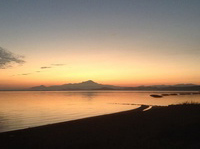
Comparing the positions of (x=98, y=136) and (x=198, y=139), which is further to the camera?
(x=98, y=136)

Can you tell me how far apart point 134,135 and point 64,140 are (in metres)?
4.88

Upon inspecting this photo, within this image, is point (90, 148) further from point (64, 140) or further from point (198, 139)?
point (198, 139)

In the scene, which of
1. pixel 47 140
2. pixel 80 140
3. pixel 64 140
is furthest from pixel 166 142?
pixel 47 140

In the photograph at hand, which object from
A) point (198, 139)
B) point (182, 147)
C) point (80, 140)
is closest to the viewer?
point (182, 147)

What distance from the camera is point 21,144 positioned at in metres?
13.3

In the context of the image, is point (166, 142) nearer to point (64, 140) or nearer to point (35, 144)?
point (64, 140)

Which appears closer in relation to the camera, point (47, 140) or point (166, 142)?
point (166, 142)

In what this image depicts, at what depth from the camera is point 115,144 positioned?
12484 millimetres

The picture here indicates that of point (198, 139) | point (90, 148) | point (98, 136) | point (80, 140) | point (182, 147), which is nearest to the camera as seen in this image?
point (182, 147)

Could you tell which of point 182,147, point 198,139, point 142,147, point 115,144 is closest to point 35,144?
point 115,144

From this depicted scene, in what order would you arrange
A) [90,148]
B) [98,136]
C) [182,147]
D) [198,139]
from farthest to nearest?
[98,136], [198,139], [90,148], [182,147]

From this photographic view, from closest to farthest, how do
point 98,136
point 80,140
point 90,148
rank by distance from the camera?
point 90,148
point 80,140
point 98,136

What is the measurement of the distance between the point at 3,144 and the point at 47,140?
9.06 feet

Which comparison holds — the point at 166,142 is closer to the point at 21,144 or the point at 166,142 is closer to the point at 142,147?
Result: the point at 142,147
